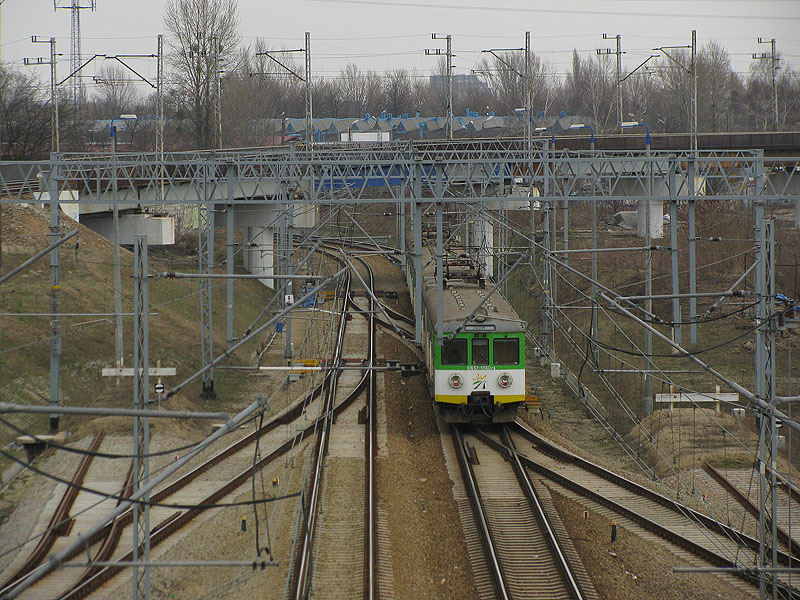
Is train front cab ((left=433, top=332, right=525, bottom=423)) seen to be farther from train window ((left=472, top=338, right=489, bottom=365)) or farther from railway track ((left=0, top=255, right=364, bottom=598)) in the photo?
railway track ((left=0, top=255, right=364, bottom=598))

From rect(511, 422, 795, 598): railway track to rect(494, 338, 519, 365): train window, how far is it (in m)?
1.59

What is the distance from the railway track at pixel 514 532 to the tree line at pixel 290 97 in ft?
44.9

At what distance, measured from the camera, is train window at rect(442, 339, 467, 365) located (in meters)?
15.5

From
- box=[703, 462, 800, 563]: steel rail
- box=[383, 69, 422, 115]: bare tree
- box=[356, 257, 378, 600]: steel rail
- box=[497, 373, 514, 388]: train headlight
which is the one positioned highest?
box=[383, 69, 422, 115]: bare tree

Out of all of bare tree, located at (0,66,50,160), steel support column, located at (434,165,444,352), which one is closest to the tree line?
bare tree, located at (0,66,50,160)

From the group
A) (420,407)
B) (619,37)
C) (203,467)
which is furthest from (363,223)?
(203,467)

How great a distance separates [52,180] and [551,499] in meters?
11.2

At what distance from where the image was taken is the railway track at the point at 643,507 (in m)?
11.1

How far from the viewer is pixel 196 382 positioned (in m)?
20.8

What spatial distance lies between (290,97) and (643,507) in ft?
244

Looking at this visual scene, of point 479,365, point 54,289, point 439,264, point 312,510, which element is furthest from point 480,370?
point 54,289

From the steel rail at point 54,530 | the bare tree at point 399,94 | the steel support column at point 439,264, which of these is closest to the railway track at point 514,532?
the steel support column at point 439,264

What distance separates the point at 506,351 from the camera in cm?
1562

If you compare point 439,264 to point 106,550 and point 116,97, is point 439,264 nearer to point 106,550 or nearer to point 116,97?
point 106,550
